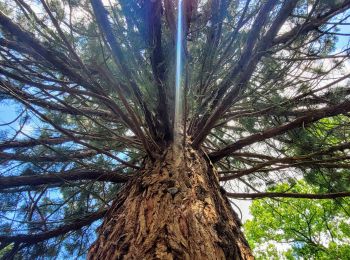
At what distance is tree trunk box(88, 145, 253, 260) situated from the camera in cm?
117

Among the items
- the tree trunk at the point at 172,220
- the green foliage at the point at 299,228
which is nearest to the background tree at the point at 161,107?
the tree trunk at the point at 172,220

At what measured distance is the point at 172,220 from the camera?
51.9 inches

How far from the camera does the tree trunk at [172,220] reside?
1174 mm

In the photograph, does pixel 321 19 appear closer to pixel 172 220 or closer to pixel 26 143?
pixel 172 220

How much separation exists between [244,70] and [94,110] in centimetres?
188

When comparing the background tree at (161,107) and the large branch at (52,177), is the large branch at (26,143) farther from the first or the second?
the large branch at (52,177)

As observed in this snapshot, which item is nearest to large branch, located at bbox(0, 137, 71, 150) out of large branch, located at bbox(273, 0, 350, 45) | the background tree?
the background tree

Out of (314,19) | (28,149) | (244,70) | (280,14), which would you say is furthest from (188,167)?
(28,149)

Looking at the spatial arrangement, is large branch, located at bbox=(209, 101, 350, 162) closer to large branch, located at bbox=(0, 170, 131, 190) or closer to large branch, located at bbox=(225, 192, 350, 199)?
large branch, located at bbox=(225, 192, 350, 199)

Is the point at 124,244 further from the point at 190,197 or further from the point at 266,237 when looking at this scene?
the point at 266,237

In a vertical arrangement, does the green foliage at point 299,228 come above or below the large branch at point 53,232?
above

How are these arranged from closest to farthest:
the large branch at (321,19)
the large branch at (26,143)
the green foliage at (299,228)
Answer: the large branch at (321,19)
the large branch at (26,143)
the green foliage at (299,228)

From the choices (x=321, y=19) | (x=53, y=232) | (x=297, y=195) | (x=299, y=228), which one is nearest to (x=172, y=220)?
(x=297, y=195)

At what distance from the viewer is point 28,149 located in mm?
2820
